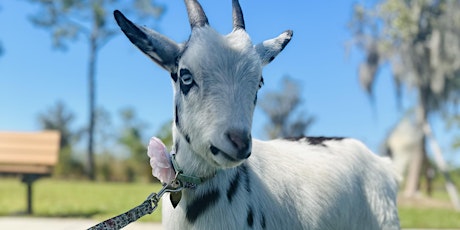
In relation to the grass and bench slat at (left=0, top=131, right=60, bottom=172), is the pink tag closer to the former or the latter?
the grass

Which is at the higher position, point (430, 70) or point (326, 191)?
point (430, 70)

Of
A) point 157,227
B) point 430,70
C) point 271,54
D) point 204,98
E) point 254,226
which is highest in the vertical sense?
point 430,70

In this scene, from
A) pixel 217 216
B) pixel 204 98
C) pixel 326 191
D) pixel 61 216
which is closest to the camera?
pixel 204 98

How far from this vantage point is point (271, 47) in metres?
2.37

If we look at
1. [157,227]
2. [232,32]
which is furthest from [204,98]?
[157,227]

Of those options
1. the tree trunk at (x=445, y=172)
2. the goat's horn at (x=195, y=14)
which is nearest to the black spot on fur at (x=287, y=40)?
the goat's horn at (x=195, y=14)

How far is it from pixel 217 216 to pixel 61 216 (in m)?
7.50

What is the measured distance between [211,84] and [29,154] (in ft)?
28.6

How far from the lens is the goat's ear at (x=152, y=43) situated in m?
2.05

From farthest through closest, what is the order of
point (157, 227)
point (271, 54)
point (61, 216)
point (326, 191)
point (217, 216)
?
point (61, 216)
point (157, 227)
point (326, 191)
point (271, 54)
point (217, 216)

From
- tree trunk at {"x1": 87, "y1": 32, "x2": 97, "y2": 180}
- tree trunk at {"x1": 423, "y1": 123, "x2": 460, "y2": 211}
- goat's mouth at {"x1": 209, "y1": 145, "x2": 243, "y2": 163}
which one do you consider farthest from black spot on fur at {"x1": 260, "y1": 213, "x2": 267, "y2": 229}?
tree trunk at {"x1": 87, "y1": 32, "x2": 97, "y2": 180}

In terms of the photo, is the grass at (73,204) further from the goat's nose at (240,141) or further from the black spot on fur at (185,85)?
the goat's nose at (240,141)

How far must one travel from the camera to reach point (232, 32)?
7.52 feet

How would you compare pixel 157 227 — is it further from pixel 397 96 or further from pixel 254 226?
pixel 397 96
